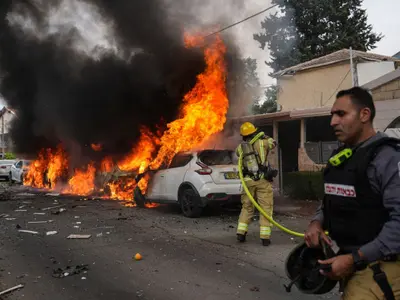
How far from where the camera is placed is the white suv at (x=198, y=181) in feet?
28.9

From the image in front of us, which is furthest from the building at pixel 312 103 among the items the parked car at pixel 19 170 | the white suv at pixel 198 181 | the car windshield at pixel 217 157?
the parked car at pixel 19 170

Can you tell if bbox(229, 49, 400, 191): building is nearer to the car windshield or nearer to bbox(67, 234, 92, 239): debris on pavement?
the car windshield

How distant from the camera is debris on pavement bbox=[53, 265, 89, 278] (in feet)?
16.6

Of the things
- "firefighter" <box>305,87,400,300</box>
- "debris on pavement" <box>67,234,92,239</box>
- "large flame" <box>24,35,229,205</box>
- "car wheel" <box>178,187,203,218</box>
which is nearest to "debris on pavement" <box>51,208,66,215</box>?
"large flame" <box>24,35,229,205</box>

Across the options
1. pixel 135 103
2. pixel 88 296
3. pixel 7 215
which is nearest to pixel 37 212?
pixel 7 215

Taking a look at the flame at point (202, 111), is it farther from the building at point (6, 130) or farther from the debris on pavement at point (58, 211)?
the building at point (6, 130)

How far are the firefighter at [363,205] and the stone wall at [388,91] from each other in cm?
886

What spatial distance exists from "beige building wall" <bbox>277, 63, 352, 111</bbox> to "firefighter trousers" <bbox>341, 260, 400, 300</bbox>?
21.1 m

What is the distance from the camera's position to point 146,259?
5.77 metres

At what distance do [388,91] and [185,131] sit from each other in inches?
222

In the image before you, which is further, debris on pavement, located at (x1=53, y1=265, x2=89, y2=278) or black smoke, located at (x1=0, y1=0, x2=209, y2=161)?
black smoke, located at (x1=0, y1=0, x2=209, y2=161)

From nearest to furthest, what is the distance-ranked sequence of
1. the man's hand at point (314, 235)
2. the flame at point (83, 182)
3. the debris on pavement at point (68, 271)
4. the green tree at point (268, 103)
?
the man's hand at point (314, 235)
the debris on pavement at point (68, 271)
the flame at point (83, 182)
the green tree at point (268, 103)

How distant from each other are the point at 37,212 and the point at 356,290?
10144 millimetres

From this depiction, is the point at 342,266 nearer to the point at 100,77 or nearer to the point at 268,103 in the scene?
the point at 100,77
